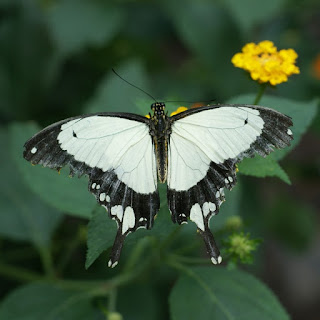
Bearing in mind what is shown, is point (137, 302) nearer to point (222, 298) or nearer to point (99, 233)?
point (222, 298)

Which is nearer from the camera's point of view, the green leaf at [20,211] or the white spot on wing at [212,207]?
the white spot on wing at [212,207]

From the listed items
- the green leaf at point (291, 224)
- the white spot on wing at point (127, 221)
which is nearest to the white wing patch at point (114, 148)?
the white spot on wing at point (127, 221)

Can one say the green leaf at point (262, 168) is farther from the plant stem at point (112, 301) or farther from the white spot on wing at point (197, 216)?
the plant stem at point (112, 301)

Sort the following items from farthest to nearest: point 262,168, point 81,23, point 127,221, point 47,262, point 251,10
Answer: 1. point 81,23
2. point 251,10
3. point 47,262
4. point 262,168
5. point 127,221

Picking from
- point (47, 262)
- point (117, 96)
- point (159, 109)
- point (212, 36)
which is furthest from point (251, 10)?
point (47, 262)

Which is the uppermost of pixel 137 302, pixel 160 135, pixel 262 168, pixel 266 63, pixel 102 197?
pixel 266 63

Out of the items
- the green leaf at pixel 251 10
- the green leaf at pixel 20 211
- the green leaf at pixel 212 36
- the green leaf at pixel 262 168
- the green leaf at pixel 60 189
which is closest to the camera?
the green leaf at pixel 262 168

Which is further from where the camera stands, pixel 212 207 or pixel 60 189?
pixel 60 189

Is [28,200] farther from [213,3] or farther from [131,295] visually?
[213,3]
